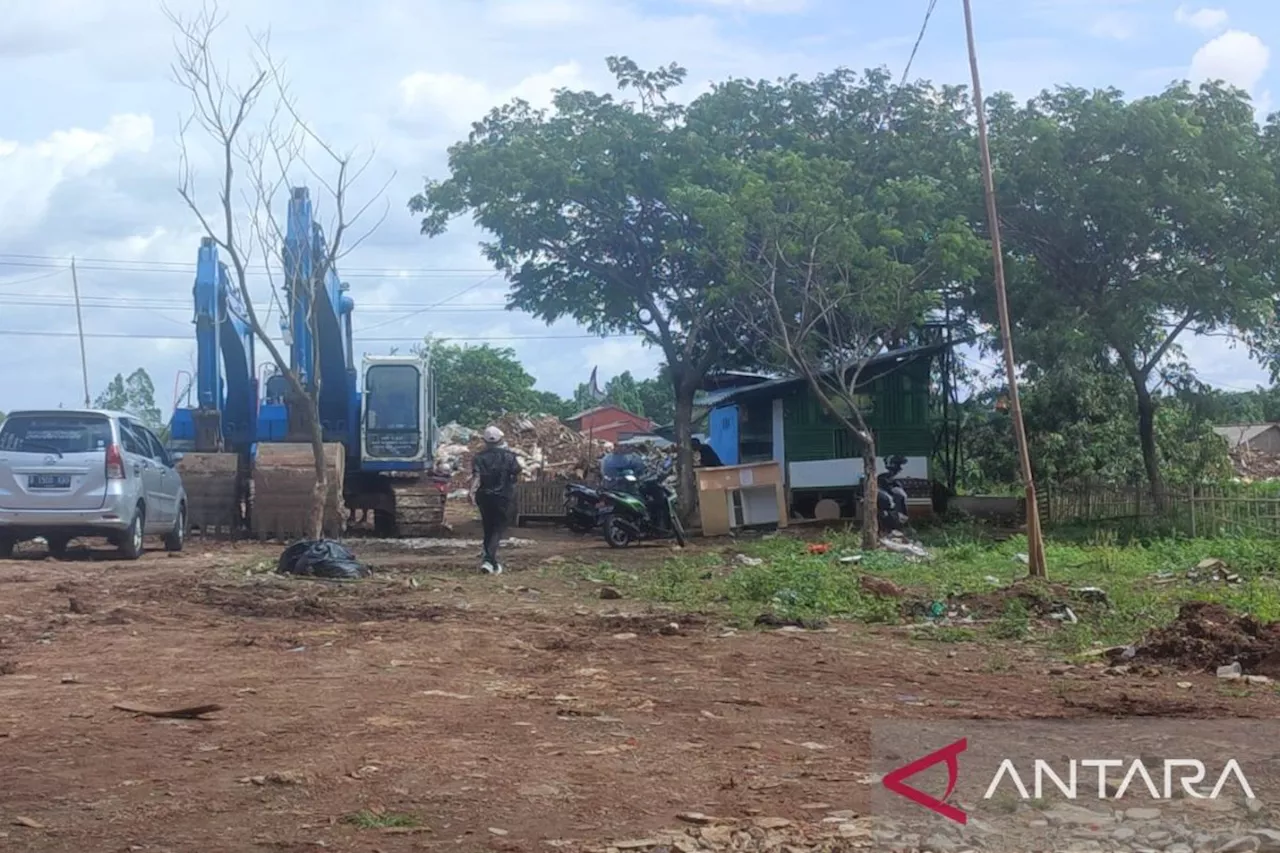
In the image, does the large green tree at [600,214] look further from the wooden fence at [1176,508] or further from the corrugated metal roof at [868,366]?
the wooden fence at [1176,508]

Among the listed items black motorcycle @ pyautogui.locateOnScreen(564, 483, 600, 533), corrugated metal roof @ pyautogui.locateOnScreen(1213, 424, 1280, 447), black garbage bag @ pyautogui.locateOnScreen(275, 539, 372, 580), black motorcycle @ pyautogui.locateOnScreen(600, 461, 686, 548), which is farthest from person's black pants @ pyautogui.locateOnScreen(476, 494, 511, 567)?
corrugated metal roof @ pyautogui.locateOnScreen(1213, 424, 1280, 447)

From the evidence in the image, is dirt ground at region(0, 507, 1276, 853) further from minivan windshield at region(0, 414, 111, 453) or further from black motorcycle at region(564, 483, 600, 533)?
black motorcycle at region(564, 483, 600, 533)

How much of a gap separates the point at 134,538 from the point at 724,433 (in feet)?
56.9

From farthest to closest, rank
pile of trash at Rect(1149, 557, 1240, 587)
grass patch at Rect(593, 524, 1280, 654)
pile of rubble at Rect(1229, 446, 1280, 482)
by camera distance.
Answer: pile of rubble at Rect(1229, 446, 1280, 482)
pile of trash at Rect(1149, 557, 1240, 587)
grass patch at Rect(593, 524, 1280, 654)

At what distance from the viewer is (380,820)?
4758 millimetres

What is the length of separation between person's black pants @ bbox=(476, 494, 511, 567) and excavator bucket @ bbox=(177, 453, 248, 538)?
711 centimetres

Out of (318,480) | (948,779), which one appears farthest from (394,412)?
(948,779)

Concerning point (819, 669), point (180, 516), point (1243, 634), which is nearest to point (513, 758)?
point (819, 669)

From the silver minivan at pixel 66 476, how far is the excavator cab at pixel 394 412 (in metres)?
5.61

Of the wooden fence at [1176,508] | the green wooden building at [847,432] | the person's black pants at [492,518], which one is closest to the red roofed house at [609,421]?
the green wooden building at [847,432]

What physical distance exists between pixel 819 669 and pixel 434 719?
8.86 feet

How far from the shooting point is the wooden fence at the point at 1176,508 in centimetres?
1825

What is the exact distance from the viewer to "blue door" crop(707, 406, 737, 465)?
30.0m

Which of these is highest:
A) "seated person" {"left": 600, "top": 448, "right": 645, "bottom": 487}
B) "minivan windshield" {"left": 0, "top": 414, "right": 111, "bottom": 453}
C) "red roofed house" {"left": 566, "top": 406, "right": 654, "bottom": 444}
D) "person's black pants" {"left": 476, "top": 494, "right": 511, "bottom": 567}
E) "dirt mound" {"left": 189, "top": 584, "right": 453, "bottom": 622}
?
"red roofed house" {"left": 566, "top": 406, "right": 654, "bottom": 444}
